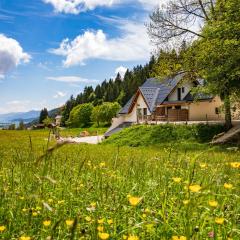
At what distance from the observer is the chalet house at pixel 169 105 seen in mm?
56219

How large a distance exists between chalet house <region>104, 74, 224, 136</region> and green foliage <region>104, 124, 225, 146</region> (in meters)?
14.4

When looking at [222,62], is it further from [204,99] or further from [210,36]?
[204,99]

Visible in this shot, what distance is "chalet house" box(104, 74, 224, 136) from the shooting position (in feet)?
184

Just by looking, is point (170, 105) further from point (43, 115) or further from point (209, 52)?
point (43, 115)

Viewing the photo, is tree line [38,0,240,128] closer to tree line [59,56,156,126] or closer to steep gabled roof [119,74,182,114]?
steep gabled roof [119,74,182,114]

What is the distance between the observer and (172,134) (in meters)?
36.9

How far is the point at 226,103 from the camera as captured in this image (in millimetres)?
33000

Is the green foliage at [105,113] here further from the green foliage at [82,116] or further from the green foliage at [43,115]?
the green foliage at [43,115]

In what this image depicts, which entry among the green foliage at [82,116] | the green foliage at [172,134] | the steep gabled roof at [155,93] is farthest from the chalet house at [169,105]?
the green foliage at [82,116]

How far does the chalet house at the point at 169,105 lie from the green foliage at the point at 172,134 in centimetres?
1436

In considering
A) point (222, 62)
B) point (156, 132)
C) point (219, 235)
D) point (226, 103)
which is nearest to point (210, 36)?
point (222, 62)

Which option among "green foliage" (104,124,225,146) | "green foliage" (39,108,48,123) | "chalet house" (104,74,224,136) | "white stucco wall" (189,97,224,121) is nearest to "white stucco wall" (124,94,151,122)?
"chalet house" (104,74,224,136)

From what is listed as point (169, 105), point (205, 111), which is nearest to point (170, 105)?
point (169, 105)

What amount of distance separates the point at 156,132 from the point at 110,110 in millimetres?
76200
